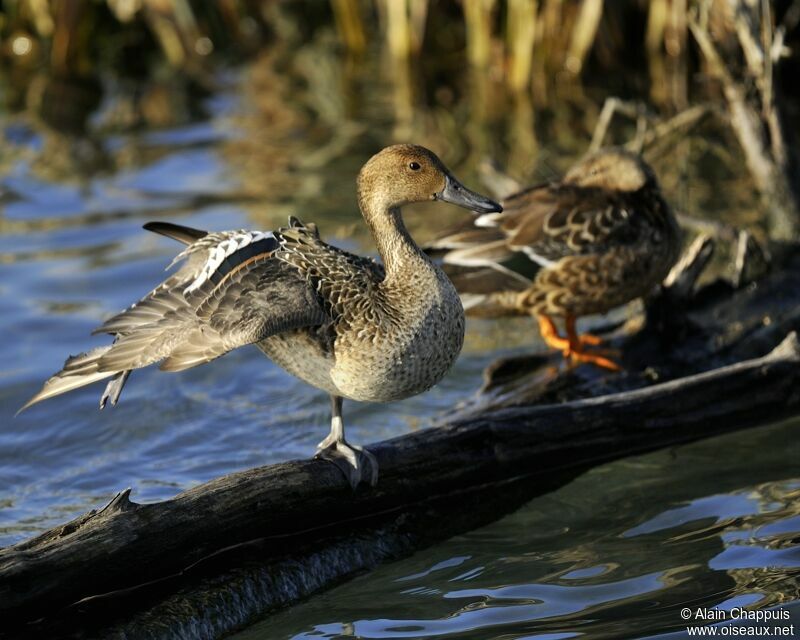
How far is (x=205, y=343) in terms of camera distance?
15.0 ft

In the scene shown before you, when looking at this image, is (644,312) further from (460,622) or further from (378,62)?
(378,62)

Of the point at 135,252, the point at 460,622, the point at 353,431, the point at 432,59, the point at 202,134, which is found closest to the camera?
the point at 460,622

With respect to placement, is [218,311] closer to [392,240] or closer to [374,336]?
[374,336]

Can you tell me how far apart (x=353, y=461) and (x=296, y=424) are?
204 cm

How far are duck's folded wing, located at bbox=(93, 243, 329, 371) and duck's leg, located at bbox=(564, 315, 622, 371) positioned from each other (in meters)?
1.82

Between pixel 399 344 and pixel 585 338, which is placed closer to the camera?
pixel 399 344

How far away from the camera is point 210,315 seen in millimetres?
4641

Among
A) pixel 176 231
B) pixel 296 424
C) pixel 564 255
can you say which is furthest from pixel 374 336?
pixel 296 424

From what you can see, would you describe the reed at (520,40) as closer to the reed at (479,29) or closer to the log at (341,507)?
the reed at (479,29)

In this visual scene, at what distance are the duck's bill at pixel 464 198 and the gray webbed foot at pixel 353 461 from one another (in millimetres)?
1006

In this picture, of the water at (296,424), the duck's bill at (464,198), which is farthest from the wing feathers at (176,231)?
the water at (296,424)

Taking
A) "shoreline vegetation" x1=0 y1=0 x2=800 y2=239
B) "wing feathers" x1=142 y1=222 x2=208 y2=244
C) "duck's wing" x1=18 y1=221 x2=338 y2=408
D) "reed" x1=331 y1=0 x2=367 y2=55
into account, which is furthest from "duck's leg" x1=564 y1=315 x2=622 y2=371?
"reed" x1=331 y1=0 x2=367 y2=55

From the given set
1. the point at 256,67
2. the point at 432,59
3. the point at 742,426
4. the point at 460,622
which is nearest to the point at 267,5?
the point at 256,67

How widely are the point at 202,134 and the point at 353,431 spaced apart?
17.9ft
